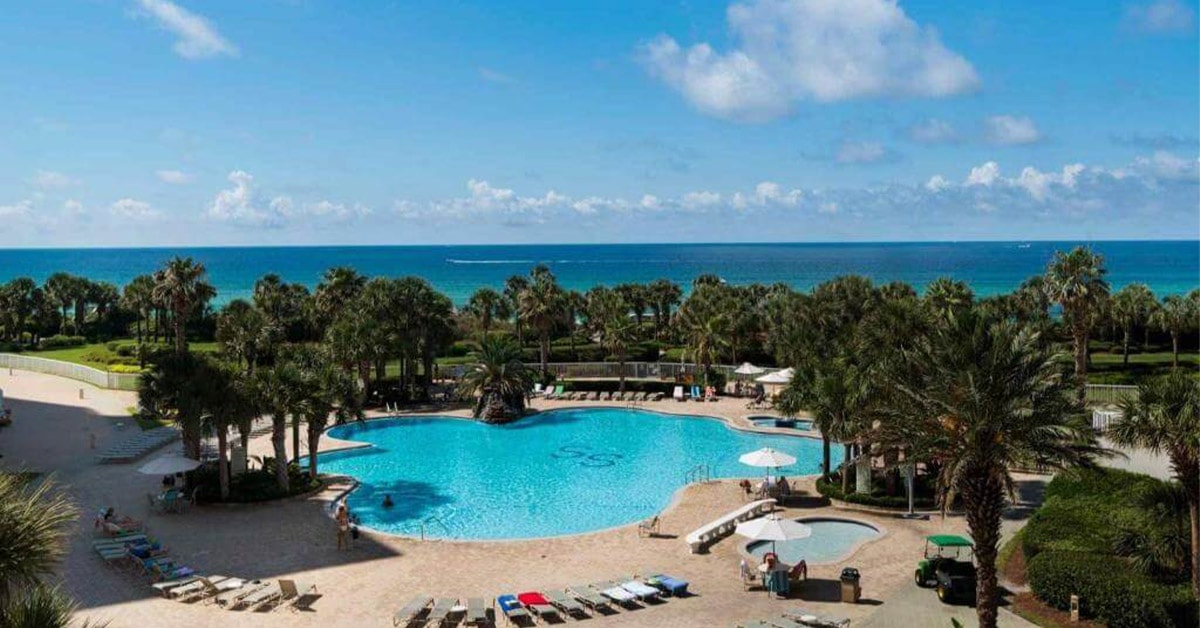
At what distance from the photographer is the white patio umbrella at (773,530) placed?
21156 mm

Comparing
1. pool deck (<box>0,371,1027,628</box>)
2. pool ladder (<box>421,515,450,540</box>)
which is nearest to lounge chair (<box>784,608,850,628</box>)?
pool deck (<box>0,371,1027,628</box>)

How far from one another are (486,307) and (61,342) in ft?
136

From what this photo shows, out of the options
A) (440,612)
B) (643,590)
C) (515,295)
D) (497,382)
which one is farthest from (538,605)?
(515,295)

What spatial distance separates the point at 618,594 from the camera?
19.5 metres

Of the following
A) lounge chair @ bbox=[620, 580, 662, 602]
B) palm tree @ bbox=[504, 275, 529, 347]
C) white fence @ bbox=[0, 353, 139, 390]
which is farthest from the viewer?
palm tree @ bbox=[504, 275, 529, 347]

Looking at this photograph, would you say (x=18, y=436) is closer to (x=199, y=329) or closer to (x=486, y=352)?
(x=486, y=352)

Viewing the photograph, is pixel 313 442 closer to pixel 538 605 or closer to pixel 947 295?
pixel 538 605

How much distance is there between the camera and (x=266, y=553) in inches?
915

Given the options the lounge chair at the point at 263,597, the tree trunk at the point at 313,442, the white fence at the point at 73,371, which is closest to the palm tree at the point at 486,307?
the white fence at the point at 73,371

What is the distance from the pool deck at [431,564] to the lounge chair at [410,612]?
1.42 feet

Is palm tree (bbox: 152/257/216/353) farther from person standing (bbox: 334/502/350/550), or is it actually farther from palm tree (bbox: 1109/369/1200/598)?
palm tree (bbox: 1109/369/1200/598)

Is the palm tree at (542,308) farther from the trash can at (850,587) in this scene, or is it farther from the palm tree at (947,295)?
the trash can at (850,587)

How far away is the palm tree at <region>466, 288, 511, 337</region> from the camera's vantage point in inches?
2346

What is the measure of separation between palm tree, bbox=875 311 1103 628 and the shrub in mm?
77000
